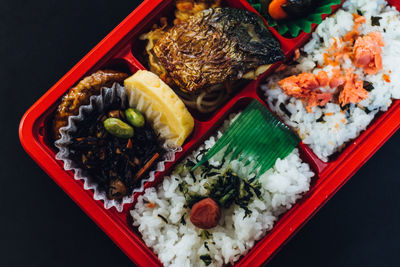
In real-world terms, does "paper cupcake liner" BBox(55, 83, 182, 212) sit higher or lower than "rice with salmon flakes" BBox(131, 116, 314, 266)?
higher

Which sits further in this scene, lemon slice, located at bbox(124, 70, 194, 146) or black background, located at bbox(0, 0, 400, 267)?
black background, located at bbox(0, 0, 400, 267)

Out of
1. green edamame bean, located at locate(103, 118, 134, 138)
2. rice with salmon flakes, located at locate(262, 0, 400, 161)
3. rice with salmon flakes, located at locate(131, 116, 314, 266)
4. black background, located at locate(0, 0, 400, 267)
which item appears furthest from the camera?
black background, located at locate(0, 0, 400, 267)

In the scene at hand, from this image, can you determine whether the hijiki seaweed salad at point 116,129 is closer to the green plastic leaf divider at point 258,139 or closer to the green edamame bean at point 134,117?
the green edamame bean at point 134,117

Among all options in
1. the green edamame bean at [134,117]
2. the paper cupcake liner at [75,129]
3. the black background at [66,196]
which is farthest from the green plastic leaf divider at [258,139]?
the black background at [66,196]

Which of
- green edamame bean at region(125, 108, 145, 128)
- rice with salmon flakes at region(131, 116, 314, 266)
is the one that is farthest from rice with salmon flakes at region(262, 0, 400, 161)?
green edamame bean at region(125, 108, 145, 128)

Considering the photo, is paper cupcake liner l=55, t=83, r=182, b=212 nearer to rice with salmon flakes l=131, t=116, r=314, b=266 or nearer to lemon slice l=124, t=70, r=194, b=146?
lemon slice l=124, t=70, r=194, b=146

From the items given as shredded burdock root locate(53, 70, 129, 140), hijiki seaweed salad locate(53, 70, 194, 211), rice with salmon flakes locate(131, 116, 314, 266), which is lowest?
rice with salmon flakes locate(131, 116, 314, 266)

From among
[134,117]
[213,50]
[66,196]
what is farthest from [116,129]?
[66,196]

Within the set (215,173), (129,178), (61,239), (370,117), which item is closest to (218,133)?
(215,173)
